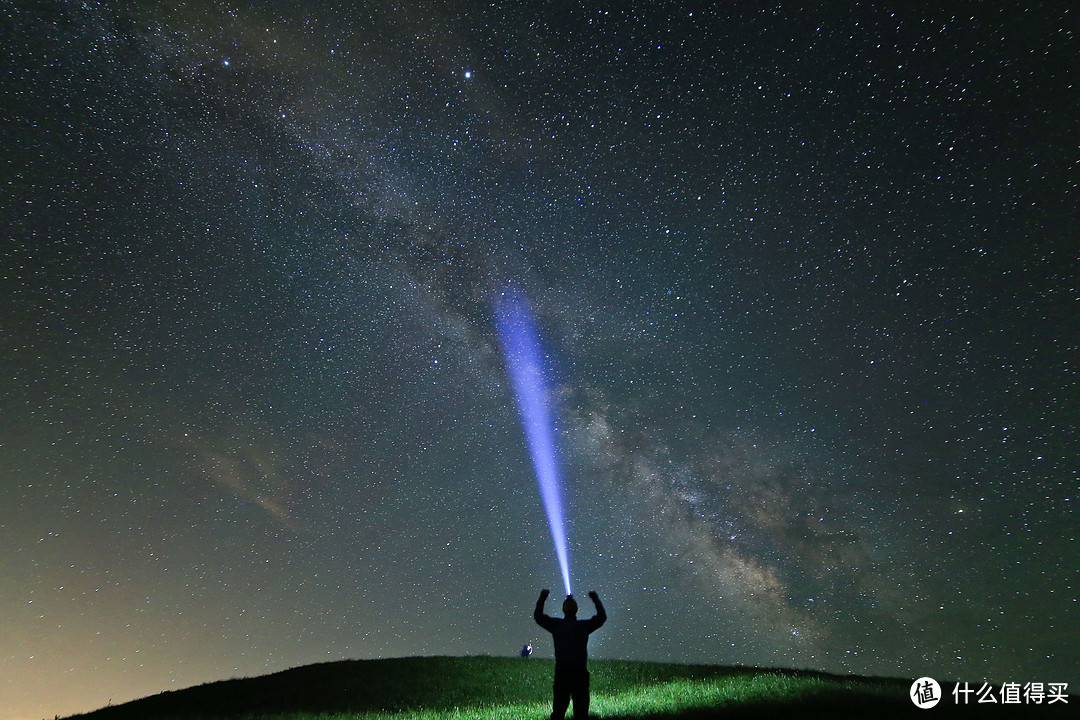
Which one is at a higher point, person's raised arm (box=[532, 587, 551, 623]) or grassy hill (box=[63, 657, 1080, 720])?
person's raised arm (box=[532, 587, 551, 623])

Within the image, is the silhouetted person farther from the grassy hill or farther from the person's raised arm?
the grassy hill

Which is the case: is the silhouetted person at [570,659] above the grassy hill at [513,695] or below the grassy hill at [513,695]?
above

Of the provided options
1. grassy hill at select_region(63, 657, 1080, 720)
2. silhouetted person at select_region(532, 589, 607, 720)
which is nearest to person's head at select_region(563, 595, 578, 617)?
silhouetted person at select_region(532, 589, 607, 720)

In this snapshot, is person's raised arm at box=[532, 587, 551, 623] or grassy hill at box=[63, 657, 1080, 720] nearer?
person's raised arm at box=[532, 587, 551, 623]

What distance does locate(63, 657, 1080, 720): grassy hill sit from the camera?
13.5m

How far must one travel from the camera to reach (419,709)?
60.7 feet

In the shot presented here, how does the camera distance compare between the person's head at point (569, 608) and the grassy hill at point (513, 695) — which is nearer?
the person's head at point (569, 608)

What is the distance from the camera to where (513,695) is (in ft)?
67.3

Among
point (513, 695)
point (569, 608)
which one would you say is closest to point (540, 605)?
point (569, 608)

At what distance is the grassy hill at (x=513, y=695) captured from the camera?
44.1 feet

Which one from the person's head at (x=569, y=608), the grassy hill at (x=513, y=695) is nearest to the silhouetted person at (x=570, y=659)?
the person's head at (x=569, y=608)

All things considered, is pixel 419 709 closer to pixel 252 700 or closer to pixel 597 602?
pixel 252 700

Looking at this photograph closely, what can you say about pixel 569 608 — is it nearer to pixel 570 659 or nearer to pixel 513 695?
pixel 570 659

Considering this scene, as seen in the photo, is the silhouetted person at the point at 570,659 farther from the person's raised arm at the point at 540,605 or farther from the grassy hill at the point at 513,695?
the grassy hill at the point at 513,695
